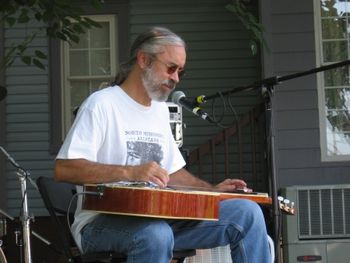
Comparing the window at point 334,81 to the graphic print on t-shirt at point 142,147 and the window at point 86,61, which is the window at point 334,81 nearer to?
the window at point 86,61

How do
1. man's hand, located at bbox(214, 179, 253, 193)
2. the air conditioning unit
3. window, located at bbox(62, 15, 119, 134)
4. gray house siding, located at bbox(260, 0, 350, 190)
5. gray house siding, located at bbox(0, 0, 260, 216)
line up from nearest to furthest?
man's hand, located at bbox(214, 179, 253, 193) → the air conditioning unit → gray house siding, located at bbox(260, 0, 350, 190) → gray house siding, located at bbox(0, 0, 260, 216) → window, located at bbox(62, 15, 119, 134)

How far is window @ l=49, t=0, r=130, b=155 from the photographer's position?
679 cm

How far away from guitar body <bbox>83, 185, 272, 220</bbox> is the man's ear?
64 cm

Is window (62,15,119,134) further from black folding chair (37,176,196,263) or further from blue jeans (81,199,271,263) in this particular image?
blue jeans (81,199,271,263)

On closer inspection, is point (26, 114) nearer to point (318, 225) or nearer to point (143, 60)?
point (318, 225)

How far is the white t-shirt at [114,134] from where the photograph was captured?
2.77 metres

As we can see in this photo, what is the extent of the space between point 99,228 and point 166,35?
2.94 feet

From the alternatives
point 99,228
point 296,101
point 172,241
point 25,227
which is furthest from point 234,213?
point 296,101

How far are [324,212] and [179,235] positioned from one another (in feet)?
8.91

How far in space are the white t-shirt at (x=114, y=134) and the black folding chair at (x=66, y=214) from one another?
9 centimetres

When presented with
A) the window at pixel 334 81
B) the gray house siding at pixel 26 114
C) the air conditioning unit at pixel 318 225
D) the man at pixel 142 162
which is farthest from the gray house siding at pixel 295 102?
the man at pixel 142 162

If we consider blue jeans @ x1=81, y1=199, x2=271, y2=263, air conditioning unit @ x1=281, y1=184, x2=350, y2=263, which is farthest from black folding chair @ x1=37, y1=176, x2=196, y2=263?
air conditioning unit @ x1=281, y1=184, x2=350, y2=263

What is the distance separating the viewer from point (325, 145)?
6.03 metres

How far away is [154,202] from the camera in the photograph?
8.22 feet
